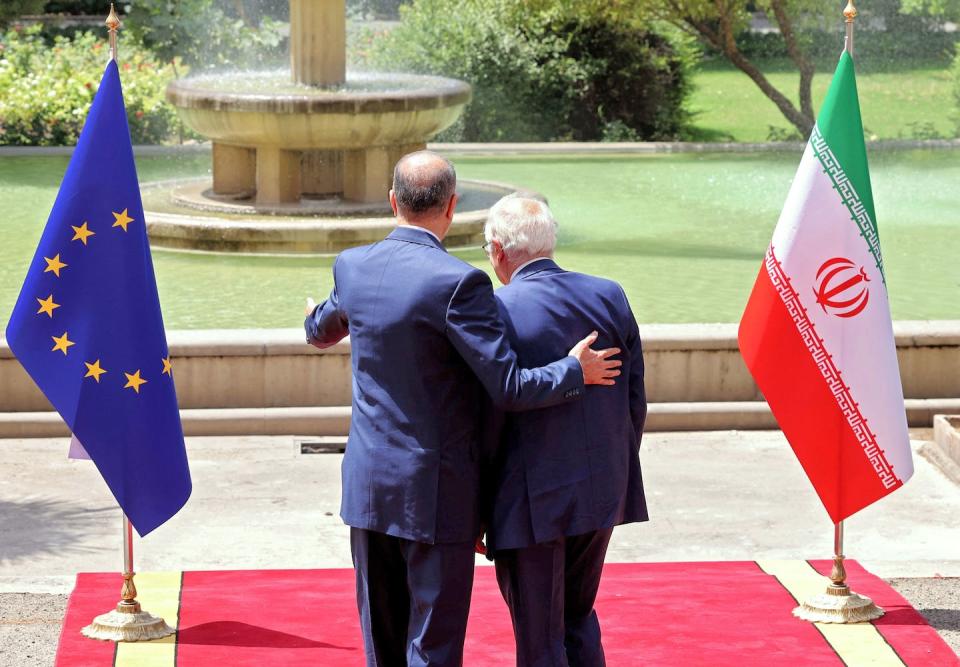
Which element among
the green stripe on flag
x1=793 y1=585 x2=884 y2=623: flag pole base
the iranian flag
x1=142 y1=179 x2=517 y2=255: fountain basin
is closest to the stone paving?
x1=793 y1=585 x2=884 y2=623: flag pole base

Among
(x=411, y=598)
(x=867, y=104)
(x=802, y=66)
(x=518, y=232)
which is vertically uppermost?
(x=518, y=232)

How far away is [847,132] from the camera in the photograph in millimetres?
6121

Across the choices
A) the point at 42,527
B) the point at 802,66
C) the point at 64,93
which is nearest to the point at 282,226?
the point at 42,527

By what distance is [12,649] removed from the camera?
5793 mm

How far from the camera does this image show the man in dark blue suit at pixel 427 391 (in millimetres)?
4562

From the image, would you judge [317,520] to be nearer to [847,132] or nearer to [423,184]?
[847,132]

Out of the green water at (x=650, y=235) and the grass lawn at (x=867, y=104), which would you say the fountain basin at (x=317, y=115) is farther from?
the grass lawn at (x=867, y=104)

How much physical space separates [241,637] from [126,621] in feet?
1.28

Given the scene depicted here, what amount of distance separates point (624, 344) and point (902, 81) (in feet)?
101

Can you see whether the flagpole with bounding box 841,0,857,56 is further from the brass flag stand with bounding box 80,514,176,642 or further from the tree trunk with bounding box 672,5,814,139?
the tree trunk with bounding box 672,5,814,139

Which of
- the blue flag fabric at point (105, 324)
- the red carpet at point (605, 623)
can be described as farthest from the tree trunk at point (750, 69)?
the blue flag fabric at point (105, 324)

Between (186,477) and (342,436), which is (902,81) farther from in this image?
(186,477)

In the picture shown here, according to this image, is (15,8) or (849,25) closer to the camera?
(849,25)

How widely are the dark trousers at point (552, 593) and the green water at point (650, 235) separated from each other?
230 inches
